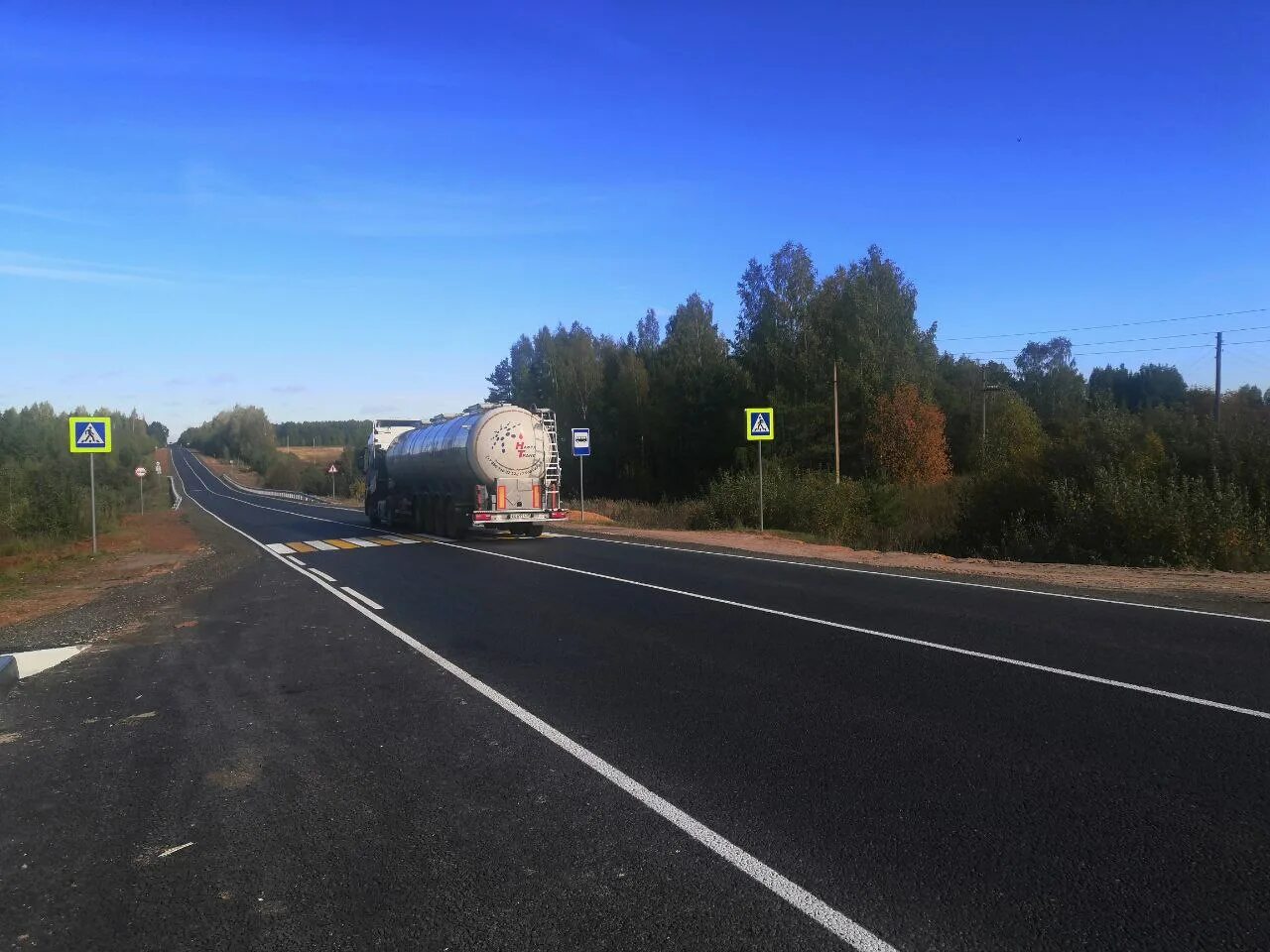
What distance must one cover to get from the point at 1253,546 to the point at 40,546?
31.2 m

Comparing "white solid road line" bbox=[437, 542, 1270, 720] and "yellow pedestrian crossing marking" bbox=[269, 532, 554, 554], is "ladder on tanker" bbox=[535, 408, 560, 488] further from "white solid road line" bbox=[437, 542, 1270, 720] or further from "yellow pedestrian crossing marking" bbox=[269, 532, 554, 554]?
"white solid road line" bbox=[437, 542, 1270, 720]

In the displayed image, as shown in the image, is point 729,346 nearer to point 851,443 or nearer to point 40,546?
point 851,443

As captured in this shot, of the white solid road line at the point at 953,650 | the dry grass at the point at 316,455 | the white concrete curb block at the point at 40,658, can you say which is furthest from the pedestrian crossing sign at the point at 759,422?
the dry grass at the point at 316,455

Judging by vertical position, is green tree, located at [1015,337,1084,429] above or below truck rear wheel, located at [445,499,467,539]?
above

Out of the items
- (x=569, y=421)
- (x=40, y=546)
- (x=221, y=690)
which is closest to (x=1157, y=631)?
(x=221, y=690)

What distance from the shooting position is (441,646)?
966 cm

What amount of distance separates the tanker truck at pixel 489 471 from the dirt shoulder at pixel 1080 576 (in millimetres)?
4480

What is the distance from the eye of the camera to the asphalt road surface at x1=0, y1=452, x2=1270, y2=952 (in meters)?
3.71

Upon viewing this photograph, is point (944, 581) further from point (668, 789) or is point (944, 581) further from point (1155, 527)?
point (668, 789)

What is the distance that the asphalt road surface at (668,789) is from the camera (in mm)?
3707

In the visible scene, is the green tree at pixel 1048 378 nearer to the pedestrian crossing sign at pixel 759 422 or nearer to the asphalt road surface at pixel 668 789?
the pedestrian crossing sign at pixel 759 422

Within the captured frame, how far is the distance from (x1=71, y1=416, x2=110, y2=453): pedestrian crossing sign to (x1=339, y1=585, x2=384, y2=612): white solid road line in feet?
34.5

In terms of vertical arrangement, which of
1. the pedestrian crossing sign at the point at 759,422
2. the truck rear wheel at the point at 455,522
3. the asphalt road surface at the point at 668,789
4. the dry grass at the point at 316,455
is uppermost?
the dry grass at the point at 316,455

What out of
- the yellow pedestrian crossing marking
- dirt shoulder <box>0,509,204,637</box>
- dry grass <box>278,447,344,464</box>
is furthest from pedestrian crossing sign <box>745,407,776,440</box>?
dry grass <box>278,447,344,464</box>
